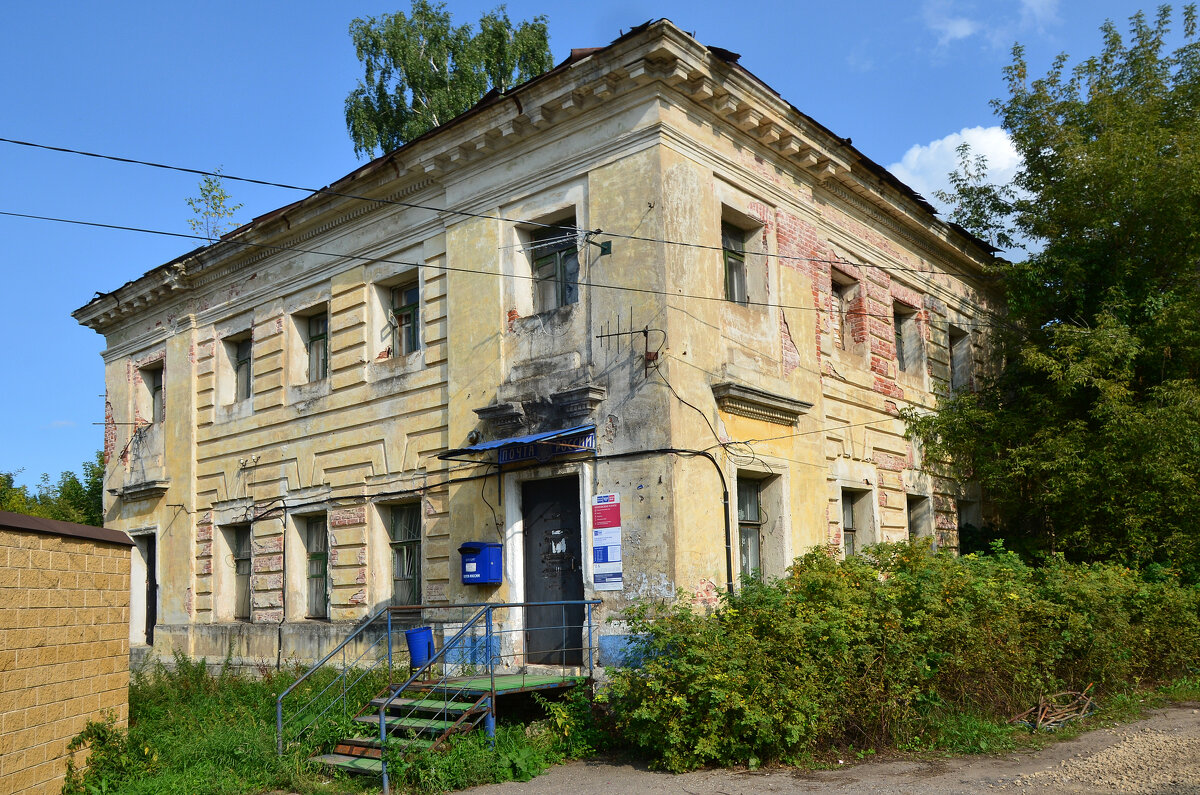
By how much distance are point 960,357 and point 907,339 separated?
87.9 inches

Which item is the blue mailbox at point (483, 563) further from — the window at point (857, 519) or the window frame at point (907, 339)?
the window frame at point (907, 339)

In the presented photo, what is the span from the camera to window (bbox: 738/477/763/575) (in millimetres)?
12195

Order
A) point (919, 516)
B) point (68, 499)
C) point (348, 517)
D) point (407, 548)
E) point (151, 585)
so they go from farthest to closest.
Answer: point (68, 499) → point (151, 585) → point (919, 516) → point (348, 517) → point (407, 548)

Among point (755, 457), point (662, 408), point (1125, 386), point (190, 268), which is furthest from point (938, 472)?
point (190, 268)

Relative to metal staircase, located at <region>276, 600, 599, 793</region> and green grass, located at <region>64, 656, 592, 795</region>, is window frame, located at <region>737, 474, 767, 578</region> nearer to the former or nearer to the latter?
metal staircase, located at <region>276, 600, 599, 793</region>

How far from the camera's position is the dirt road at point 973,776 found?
754 cm

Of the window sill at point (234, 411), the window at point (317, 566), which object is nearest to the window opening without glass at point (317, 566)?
the window at point (317, 566)

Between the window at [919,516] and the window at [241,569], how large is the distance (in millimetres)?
11417

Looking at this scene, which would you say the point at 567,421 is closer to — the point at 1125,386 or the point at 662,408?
the point at 662,408

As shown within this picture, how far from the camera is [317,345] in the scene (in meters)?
16.2

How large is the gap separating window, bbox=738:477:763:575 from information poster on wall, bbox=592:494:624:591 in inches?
75.8

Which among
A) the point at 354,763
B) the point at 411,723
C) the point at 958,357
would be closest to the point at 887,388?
the point at 958,357

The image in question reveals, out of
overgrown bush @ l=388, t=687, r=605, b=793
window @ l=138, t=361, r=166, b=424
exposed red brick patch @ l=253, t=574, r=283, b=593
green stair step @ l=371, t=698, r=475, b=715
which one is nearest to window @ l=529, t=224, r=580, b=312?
overgrown bush @ l=388, t=687, r=605, b=793

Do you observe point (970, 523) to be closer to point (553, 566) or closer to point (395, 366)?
point (553, 566)
